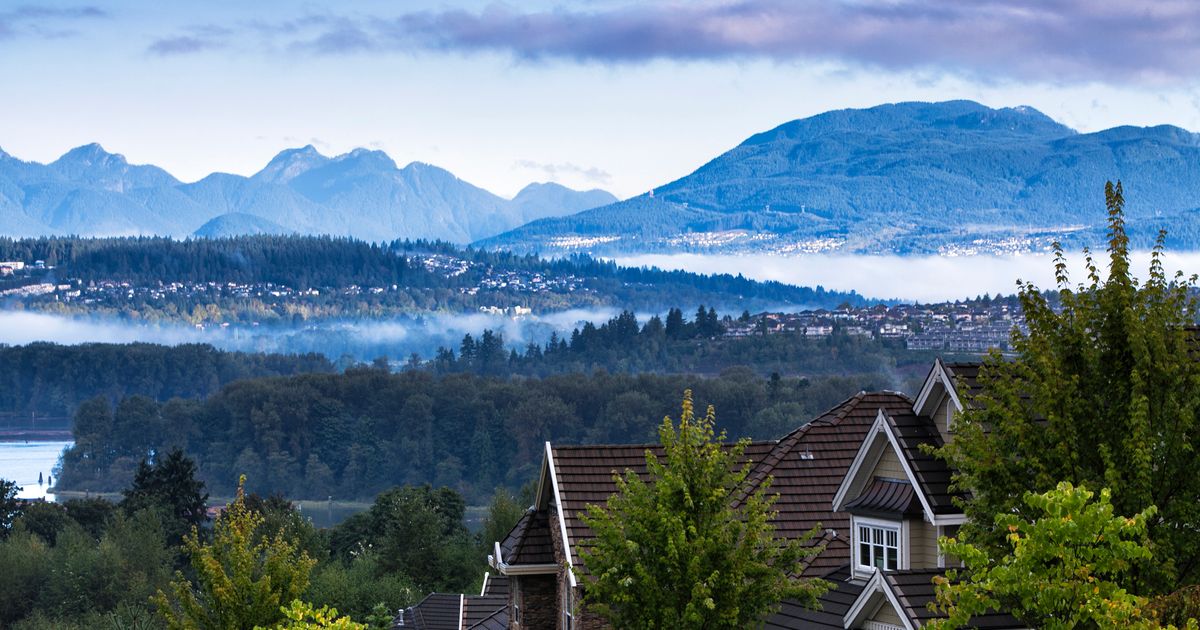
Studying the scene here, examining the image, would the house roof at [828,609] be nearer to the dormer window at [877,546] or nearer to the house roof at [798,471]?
the dormer window at [877,546]

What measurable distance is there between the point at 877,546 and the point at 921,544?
953 mm

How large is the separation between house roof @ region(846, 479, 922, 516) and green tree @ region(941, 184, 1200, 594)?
158 inches

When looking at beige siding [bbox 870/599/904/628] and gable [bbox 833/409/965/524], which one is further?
gable [bbox 833/409/965/524]

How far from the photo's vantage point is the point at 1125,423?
2114 cm

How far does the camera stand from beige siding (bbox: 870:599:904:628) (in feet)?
79.9

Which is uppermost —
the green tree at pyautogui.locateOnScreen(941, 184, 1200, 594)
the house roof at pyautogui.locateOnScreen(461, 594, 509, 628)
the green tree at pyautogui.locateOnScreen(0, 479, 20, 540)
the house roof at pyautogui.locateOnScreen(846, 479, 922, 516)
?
the green tree at pyautogui.locateOnScreen(941, 184, 1200, 594)

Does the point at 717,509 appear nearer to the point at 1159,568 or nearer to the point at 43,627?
the point at 1159,568

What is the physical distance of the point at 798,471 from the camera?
102 ft

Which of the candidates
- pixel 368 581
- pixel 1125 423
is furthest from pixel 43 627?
pixel 1125 423

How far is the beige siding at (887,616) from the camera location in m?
24.3

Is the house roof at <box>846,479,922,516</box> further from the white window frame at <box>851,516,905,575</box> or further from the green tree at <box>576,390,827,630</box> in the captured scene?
the green tree at <box>576,390,827,630</box>

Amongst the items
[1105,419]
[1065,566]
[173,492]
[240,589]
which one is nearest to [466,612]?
[240,589]

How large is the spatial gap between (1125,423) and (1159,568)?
1.83m

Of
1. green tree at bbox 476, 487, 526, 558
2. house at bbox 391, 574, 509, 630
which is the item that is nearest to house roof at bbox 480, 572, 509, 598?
house at bbox 391, 574, 509, 630
